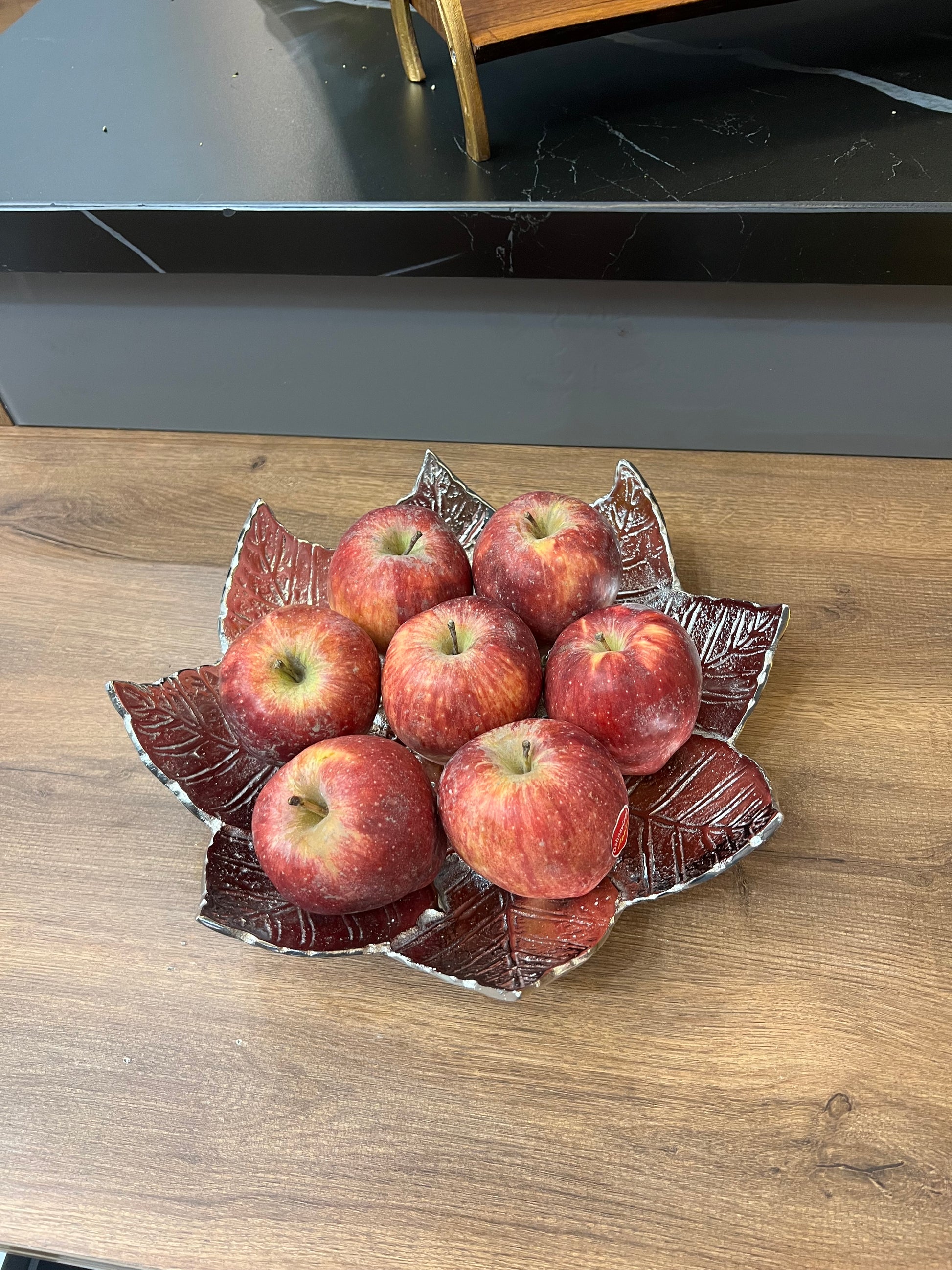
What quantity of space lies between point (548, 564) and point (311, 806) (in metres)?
0.19

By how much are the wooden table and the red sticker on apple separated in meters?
0.07

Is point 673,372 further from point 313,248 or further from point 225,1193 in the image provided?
point 225,1193

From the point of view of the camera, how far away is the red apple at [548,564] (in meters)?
0.55

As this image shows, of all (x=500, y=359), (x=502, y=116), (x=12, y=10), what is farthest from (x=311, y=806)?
(x=12, y=10)

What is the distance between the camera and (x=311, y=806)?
1.52 feet

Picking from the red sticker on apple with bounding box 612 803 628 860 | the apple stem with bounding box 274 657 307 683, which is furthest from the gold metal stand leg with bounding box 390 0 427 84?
the red sticker on apple with bounding box 612 803 628 860

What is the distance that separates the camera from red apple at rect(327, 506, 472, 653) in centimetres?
56

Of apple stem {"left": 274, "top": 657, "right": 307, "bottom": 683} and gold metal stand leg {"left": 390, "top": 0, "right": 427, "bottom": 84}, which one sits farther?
gold metal stand leg {"left": 390, "top": 0, "right": 427, "bottom": 84}

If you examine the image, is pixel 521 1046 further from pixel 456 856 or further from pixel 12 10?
pixel 12 10

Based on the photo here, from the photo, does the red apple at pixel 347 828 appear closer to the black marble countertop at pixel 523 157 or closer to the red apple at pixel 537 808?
the red apple at pixel 537 808

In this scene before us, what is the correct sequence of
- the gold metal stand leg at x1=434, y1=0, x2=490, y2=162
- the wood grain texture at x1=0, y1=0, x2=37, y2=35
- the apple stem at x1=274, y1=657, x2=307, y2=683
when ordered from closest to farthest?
the apple stem at x1=274, y1=657, x2=307, y2=683, the gold metal stand leg at x1=434, y1=0, x2=490, y2=162, the wood grain texture at x1=0, y1=0, x2=37, y2=35

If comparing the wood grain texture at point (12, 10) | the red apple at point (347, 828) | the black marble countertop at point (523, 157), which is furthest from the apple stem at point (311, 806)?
the wood grain texture at point (12, 10)

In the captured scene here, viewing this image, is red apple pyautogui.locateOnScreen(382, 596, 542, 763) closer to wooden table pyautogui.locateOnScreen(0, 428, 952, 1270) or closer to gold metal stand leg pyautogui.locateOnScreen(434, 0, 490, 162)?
wooden table pyautogui.locateOnScreen(0, 428, 952, 1270)

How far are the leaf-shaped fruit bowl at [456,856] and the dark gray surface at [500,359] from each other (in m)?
0.39
